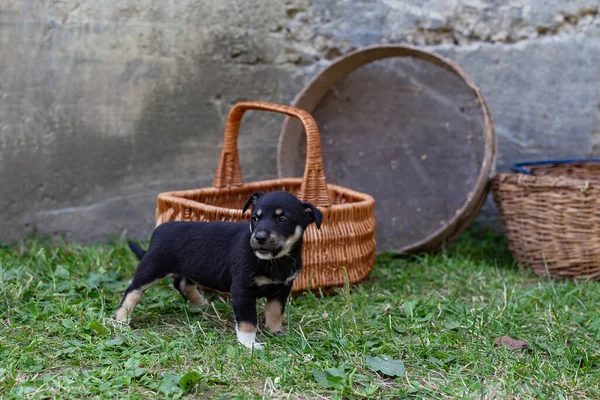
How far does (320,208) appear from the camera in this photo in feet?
10.8

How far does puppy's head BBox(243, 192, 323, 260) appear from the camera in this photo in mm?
2533

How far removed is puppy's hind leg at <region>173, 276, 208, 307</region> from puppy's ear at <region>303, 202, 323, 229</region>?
2.48 ft

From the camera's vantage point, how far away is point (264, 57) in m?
4.74

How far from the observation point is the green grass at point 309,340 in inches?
89.3

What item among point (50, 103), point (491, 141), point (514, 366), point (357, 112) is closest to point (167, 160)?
point (50, 103)

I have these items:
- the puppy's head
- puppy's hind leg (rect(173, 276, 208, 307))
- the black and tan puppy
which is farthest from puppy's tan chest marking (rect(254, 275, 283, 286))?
puppy's hind leg (rect(173, 276, 208, 307))

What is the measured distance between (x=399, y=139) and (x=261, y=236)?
8.39 feet

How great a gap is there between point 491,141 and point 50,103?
280 cm

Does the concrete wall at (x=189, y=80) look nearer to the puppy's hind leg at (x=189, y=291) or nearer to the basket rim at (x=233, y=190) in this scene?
the basket rim at (x=233, y=190)

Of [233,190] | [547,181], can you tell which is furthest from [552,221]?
[233,190]

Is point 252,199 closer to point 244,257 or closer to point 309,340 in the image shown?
point 244,257

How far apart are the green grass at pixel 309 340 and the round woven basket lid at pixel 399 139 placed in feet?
3.05

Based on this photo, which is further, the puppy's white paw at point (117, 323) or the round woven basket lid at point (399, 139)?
the round woven basket lid at point (399, 139)

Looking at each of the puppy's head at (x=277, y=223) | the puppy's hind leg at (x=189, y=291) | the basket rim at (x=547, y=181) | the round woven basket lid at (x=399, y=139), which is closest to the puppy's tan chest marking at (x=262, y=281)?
the puppy's head at (x=277, y=223)
